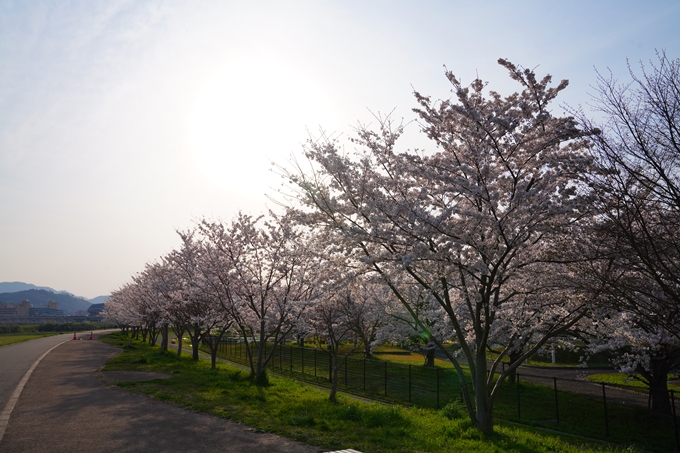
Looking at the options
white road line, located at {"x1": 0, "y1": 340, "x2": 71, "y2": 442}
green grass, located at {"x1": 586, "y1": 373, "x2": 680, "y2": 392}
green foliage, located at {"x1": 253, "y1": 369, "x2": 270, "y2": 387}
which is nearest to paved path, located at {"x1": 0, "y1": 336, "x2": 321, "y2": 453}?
white road line, located at {"x1": 0, "y1": 340, "x2": 71, "y2": 442}

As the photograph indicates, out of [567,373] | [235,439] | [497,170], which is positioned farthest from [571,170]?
[567,373]

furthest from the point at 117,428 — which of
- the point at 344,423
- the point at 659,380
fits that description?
the point at 659,380

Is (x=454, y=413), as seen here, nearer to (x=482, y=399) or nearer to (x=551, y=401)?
(x=482, y=399)

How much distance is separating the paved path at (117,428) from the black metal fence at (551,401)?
956 centimetres

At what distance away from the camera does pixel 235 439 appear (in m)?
8.81

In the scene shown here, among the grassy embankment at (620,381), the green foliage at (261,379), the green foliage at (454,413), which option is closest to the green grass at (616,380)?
the grassy embankment at (620,381)

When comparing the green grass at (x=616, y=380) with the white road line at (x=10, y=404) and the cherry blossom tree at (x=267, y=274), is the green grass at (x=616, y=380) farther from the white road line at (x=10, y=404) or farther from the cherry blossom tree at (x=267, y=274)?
the white road line at (x=10, y=404)

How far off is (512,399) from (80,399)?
17.2m

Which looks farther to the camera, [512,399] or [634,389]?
[634,389]

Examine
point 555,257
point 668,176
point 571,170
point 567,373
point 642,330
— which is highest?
point 571,170

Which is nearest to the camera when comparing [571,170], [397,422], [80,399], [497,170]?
[571,170]

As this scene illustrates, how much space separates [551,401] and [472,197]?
51.7ft

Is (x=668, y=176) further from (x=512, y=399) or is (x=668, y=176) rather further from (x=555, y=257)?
(x=512, y=399)

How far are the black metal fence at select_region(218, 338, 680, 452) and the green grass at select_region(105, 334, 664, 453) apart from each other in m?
2.67
